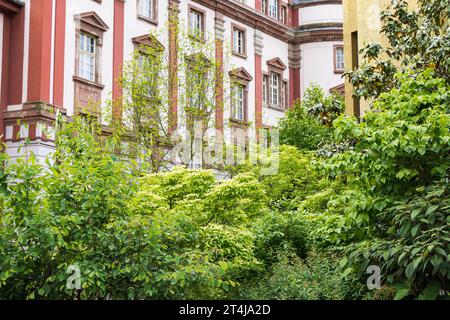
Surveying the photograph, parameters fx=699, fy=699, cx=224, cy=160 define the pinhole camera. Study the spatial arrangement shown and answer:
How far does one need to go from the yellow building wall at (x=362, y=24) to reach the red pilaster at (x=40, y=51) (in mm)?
10425

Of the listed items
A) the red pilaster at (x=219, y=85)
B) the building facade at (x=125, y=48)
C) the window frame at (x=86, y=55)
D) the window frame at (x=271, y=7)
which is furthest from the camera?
the window frame at (x=271, y=7)

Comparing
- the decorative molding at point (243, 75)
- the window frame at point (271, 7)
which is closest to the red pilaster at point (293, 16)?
the window frame at point (271, 7)

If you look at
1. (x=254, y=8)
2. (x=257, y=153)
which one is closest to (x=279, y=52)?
(x=254, y=8)

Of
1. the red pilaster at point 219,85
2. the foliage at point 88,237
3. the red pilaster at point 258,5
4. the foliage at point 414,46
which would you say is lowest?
the foliage at point 88,237

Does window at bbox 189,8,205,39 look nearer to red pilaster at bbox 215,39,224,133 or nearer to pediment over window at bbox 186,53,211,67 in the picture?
red pilaster at bbox 215,39,224,133

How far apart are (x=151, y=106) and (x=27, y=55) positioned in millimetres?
4735

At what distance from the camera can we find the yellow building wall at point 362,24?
60.8 ft

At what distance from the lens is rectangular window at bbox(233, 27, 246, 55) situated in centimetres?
3519

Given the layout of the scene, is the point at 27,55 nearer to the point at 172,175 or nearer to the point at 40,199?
the point at 172,175

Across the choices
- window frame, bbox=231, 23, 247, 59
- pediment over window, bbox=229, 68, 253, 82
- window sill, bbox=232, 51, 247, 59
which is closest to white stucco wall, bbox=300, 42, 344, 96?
pediment over window, bbox=229, 68, 253, 82

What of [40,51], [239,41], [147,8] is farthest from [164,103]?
[239,41]

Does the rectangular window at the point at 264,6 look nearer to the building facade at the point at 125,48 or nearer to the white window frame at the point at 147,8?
the building facade at the point at 125,48

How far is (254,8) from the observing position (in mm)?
36594
